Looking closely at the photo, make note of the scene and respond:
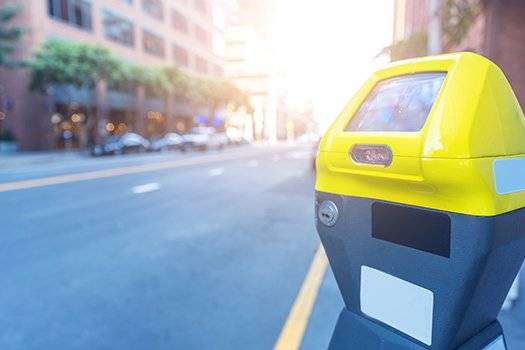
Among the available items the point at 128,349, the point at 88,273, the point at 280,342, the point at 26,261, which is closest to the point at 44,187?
the point at 26,261

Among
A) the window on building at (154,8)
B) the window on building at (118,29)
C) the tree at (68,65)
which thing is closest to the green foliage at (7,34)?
the tree at (68,65)

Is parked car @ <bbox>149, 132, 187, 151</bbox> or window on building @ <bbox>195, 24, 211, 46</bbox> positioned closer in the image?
parked car @ <bbox>149, 132, 187, 151</bbox>

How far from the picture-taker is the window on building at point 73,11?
24.8 meters

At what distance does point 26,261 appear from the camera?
4.46 meters

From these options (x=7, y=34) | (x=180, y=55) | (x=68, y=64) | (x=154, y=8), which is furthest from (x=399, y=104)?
(x=180, y=55)

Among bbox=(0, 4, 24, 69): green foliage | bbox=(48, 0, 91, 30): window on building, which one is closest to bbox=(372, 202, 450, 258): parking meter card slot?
bbox=(0, 4, 24, 69): green foliage

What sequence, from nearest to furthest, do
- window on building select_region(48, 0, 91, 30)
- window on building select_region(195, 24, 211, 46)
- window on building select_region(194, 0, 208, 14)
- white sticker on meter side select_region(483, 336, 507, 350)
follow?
white sticker on meter side select_region(483, 336, 507, 350), window on building select_region(48, 0, 91, 30), window on building select_region(194, 0, 208, 14), window on building select_region(195, 24, 211, 46)

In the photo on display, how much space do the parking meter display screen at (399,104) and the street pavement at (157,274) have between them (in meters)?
1.91

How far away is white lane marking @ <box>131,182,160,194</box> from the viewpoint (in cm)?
956

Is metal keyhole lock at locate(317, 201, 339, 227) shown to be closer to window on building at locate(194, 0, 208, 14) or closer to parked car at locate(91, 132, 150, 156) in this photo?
parked car at locate(91, 132, 150, 156)

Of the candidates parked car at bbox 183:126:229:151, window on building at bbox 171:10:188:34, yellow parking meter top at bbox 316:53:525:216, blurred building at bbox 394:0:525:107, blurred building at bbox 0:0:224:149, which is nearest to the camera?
yellow parking meter top at bbox 316:53:525:216

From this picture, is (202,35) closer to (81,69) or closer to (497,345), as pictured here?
(81,69)

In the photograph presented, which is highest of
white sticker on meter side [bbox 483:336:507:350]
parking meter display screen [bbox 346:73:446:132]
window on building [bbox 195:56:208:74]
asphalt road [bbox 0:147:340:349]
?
window on building [bbox 195:56:208:74]

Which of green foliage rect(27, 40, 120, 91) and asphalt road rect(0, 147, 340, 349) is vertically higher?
green foliage rect(27, 40, 120, 91)
